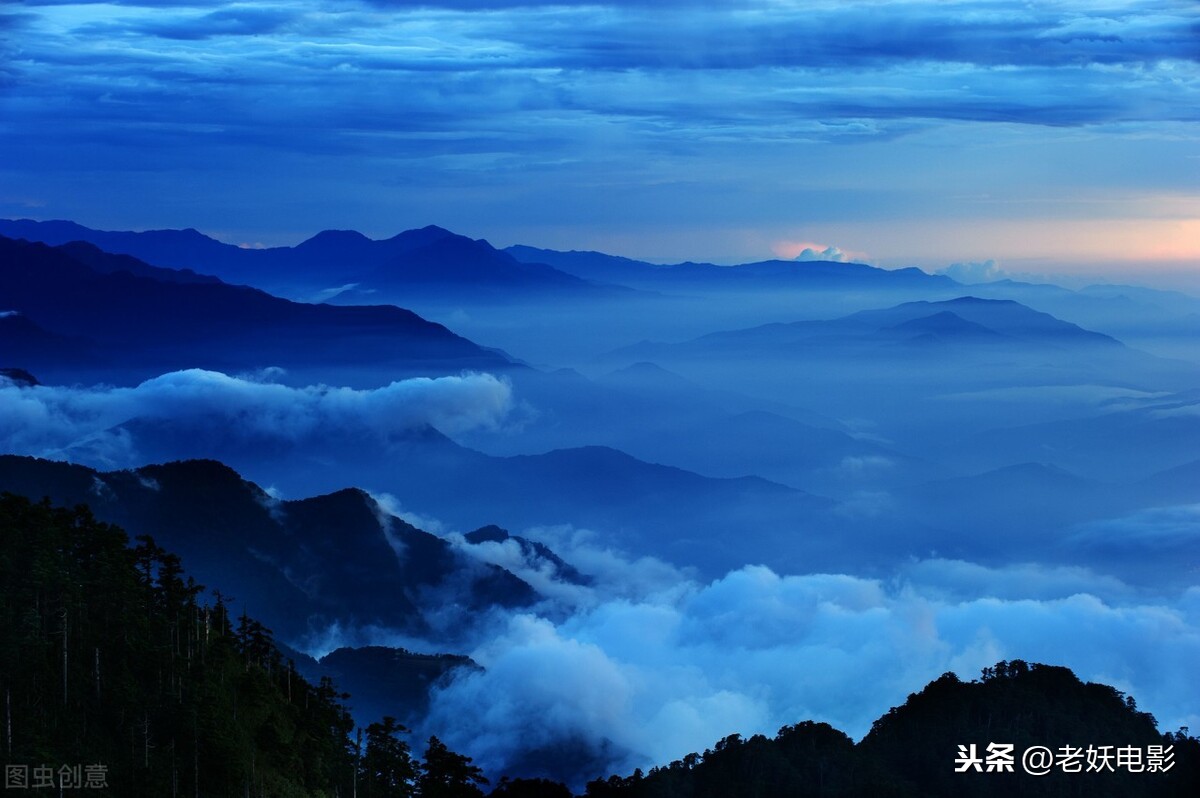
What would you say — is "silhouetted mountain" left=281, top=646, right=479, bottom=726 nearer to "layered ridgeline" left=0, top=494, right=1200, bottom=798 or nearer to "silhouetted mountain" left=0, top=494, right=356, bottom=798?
"layered ridgeline" left=0, top=494, right=1200, bottom=798

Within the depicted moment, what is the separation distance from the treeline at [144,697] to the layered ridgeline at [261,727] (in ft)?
0.33

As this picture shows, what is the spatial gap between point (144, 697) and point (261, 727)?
605 centimetres

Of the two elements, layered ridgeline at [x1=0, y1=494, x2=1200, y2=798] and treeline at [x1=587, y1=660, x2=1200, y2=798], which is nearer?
layered ridgeline at [x1=0, y1=494, x2=1200, y2=798]

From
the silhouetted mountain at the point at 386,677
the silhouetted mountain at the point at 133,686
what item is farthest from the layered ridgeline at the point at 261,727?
the silhouetted mountain at the point at 386,677

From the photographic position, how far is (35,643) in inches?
2124

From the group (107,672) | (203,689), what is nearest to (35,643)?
(107,672)

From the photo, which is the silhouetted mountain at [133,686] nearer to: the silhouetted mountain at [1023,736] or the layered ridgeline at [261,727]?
the layered ridgeline at [261,727]

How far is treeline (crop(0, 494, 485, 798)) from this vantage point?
166 ft

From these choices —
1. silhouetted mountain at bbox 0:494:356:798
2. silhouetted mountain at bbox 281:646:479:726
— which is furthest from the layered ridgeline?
silhouetted mountain at bbox 281:646:479:726

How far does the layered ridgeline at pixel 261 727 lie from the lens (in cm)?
5191

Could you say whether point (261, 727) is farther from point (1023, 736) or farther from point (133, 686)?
point (1023, 736)

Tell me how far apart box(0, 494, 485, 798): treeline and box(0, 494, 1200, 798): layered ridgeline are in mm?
101

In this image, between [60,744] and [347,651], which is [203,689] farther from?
[347,651]

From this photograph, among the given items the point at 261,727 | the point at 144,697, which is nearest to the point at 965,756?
the point at 261,727
